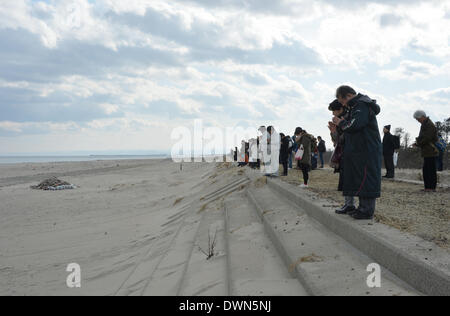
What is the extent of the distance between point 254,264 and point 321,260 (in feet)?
2.51

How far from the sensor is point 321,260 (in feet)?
11.2

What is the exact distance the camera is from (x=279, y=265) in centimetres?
378

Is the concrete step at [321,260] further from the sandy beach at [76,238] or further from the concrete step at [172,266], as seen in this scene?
the sandy beach at [76,238]

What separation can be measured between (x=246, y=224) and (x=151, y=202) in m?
6.86

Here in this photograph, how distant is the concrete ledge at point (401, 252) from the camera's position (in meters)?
2.54

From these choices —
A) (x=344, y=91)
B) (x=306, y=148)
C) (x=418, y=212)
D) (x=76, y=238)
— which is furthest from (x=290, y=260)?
(x=76, y=238)

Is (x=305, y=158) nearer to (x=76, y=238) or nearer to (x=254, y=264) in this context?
(x=254, y=264)

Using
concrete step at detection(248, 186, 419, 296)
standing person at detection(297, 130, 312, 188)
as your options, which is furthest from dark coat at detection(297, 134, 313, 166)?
concrete step at detection(248, 186, 419, 296)

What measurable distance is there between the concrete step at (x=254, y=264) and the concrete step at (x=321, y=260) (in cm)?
10

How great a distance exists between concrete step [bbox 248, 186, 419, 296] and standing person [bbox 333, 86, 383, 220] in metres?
0.57

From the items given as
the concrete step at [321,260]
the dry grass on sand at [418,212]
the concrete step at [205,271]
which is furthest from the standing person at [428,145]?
the concrete step at [205,271]

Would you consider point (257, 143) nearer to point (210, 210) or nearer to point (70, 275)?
point (210, 210)

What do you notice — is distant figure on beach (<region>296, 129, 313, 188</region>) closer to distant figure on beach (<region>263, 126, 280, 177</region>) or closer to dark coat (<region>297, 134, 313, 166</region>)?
dark coat (<region>297, 134, 313, 166</region>)
